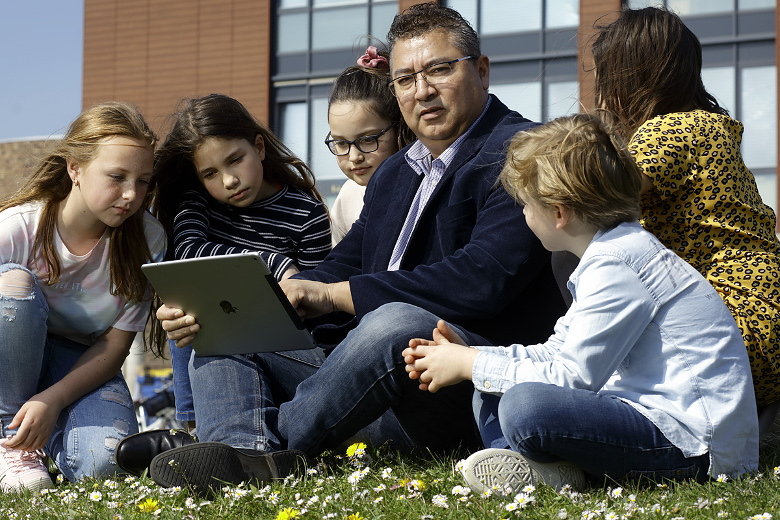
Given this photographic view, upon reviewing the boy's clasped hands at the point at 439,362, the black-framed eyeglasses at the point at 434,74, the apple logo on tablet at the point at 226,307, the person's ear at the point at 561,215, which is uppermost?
the black-framed eyeglasses at the point at 434,74

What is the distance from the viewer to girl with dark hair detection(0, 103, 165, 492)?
3.90 meters

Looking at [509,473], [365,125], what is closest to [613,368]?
[509,473]

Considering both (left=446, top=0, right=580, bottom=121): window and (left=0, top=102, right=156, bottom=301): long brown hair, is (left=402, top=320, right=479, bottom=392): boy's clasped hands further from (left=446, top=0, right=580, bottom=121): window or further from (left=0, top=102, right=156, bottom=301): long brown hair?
(left=446, top=0, right=580, bottom=121): window

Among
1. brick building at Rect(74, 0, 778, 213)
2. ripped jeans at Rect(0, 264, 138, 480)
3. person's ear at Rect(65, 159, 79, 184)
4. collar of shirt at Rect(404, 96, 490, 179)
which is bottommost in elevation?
ripped jeans at Rect(0, 264, 138, 480)

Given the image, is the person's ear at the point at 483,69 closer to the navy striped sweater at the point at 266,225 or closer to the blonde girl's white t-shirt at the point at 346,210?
the navy striped sweater at the point at 266,225

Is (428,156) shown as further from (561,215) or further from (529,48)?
(529,48)

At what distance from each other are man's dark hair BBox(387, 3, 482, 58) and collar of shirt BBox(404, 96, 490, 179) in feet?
0.88

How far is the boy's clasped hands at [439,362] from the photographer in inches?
110

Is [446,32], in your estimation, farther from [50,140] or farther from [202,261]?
[50,140]

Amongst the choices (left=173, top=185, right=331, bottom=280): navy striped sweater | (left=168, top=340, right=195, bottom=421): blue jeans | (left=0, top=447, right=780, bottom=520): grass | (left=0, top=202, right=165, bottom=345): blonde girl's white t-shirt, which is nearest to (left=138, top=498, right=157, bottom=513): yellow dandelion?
(left=0, top=447, right=780, bottom=520): grass

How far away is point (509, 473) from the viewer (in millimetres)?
2641

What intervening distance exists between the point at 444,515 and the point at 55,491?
1847mm

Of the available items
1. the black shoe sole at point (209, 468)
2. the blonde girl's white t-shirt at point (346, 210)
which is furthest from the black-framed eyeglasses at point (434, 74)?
the black shoe sole at point (209, 468)

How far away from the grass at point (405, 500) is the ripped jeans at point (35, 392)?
0.68 metres
